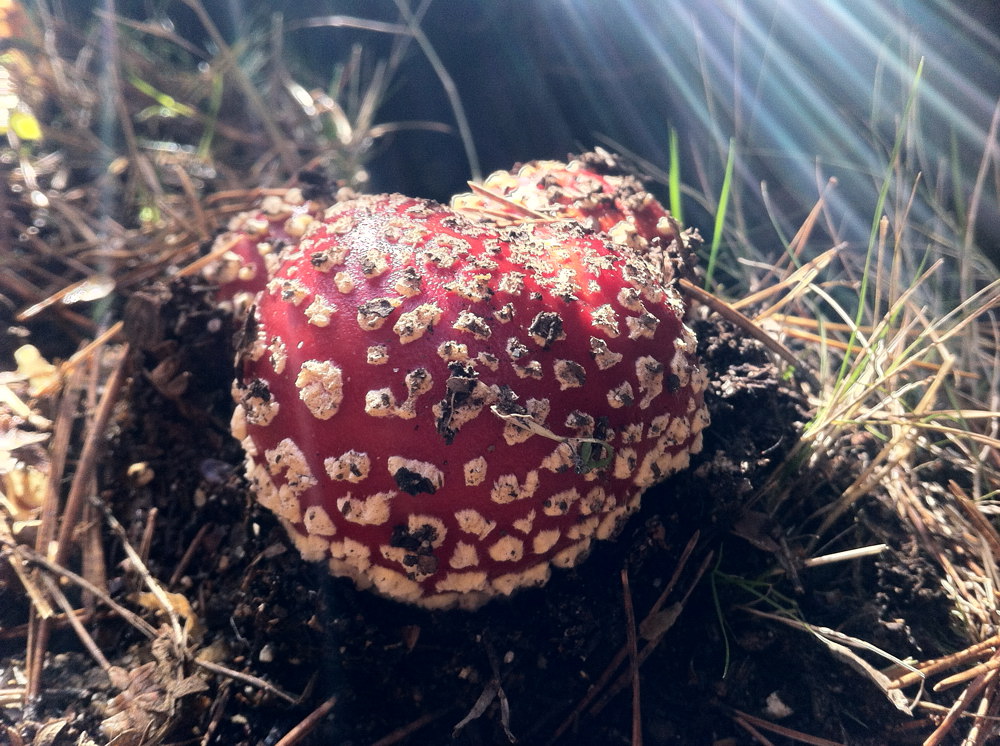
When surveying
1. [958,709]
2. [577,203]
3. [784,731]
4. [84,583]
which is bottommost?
[84,583]

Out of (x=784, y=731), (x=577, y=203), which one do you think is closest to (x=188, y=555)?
(x=577, y=203)

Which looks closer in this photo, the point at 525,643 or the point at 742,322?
the point at 525,643

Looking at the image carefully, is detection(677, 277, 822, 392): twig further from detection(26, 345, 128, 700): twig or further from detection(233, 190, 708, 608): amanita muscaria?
detection(26, 345, 128, 700): twig

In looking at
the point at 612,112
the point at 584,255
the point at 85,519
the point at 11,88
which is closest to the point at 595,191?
the point at 584,255

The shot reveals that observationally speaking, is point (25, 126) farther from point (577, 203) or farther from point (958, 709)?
point (958, 709)

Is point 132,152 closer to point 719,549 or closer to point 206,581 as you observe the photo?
point 206,581

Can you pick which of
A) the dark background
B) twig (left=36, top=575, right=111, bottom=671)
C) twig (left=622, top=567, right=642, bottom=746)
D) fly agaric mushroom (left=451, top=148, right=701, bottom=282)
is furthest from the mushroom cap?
twig (left=36, top=575, right=111, bottom=671)
